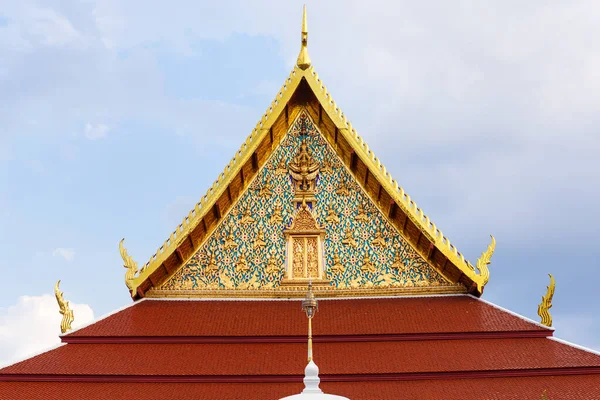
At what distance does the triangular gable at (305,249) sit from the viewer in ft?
37.9

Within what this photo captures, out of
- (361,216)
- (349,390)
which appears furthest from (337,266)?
(349,390)

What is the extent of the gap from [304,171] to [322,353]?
3102 millimetres

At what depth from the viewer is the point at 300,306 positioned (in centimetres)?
1118

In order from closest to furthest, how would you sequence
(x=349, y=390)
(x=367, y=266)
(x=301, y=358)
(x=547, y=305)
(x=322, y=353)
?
1. (x=349, y=390)
2. (x=301, y=358)
3. (x=322, y=353)
4. (x=547, y=305)
5. (x=367, y=266)

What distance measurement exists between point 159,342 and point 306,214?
2905 millimetres

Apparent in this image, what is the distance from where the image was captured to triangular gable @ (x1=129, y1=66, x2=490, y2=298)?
37.5 ft

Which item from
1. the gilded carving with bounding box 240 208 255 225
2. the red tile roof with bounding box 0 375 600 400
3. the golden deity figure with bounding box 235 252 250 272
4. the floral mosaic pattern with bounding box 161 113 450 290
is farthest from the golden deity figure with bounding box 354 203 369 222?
the red tile roof with bounding box 0 375 600 400

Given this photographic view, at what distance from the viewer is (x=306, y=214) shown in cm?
1194


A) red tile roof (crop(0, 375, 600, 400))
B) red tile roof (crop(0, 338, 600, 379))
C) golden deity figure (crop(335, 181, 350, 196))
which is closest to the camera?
red tile roof (crop(0, 375, 600, 400))

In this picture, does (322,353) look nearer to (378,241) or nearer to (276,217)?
(378,241)

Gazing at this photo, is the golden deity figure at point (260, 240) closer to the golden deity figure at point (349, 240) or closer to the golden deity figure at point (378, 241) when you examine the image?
the golden deity figure at point (349, 240)

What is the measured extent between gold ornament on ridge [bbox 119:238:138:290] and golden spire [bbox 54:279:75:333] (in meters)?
0.88

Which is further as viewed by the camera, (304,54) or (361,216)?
(304,54)

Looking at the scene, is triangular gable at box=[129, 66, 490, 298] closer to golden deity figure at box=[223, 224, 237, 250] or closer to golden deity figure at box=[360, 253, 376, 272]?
golden deity figure at box=[223, 224, 237, 250]
